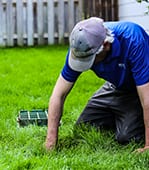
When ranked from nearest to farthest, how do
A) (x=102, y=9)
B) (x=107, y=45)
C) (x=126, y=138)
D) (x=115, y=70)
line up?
(x=107, y=45) → (x=115, y=70) → (x=126, y=138) → (x=102, y=9)

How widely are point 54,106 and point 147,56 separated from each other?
671 millimetres

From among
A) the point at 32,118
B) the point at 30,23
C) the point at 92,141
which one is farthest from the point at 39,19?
the point at 92,141

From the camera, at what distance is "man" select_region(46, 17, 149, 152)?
2.94 metres

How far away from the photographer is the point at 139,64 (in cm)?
310

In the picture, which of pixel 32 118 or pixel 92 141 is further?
pixel 32 118

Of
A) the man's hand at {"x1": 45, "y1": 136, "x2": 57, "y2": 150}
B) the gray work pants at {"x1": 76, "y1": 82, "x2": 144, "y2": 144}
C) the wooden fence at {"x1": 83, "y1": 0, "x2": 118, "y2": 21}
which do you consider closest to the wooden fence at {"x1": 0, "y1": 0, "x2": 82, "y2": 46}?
the wooden fence at {"x1": 83, "y1": 0, "x2": 118, "y2": 21}

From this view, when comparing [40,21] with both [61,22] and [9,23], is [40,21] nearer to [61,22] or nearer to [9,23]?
[61,22]

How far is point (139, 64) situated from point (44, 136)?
912 mm

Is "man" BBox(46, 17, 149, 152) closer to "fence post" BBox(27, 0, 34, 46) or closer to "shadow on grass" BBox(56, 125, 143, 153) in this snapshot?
"shadow on grass" BBox(56, 125, 143, 153)

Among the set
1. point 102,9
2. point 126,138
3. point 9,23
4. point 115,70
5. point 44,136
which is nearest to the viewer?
point 115,70

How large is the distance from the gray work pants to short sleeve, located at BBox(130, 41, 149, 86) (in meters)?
0.43

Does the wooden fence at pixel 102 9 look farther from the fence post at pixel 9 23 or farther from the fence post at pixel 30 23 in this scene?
the fence post at pixel 9 23

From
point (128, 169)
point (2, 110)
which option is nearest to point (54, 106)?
point (128, 169)

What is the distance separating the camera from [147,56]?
10.3 feet
